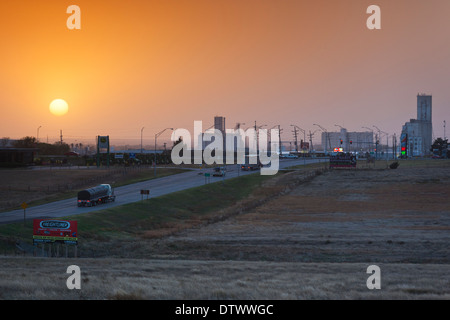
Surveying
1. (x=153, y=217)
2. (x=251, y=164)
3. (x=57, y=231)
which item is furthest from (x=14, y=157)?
(x=57, y=231)

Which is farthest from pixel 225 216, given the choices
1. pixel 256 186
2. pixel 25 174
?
pixel 25 174

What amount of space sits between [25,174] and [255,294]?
8511 centimetres

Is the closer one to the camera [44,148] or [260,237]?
[260,237]

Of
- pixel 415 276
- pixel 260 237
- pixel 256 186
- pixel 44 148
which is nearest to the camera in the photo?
pixel 415 276

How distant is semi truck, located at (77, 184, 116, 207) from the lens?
169 feet

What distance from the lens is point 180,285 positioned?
1584 centimetres

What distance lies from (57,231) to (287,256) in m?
15.0

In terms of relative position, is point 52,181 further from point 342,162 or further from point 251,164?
point 342,162

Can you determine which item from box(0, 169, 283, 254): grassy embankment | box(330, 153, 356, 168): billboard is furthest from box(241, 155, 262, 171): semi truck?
box(0, 169, 283, 254): grassy embankment

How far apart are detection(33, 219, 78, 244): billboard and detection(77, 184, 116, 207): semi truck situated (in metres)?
22.0

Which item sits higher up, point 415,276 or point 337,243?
point 415,276

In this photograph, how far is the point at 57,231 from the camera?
29641mm
